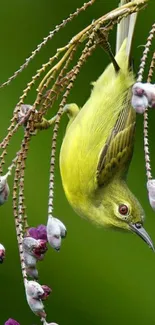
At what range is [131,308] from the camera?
3.67m

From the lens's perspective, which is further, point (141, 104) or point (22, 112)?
point (22, 112)

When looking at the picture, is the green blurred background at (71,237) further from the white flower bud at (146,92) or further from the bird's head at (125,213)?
the white flower bud at (146,92)

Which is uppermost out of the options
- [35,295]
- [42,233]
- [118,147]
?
[118,147]

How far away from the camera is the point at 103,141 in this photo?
7.72 ft

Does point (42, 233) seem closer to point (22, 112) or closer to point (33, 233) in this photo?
point (33, 233)

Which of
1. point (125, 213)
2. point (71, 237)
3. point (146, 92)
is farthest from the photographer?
point (71, 237)

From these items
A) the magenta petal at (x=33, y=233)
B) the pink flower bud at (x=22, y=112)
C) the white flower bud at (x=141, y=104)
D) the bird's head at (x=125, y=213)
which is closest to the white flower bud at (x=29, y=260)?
the magenta petal at (x=33, y=233)

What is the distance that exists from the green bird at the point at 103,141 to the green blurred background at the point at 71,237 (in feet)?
3.15

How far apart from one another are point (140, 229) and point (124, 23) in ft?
1.75

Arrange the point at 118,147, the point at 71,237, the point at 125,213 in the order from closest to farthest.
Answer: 1. the point at 118,147
2. the point at 125,213
3. the point at 71,237

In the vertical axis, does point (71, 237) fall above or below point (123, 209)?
above

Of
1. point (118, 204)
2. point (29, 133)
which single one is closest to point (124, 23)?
point (118, 204)

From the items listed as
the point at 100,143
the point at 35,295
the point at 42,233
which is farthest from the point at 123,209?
the point at 35,295

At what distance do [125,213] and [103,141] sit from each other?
0.97 feet
